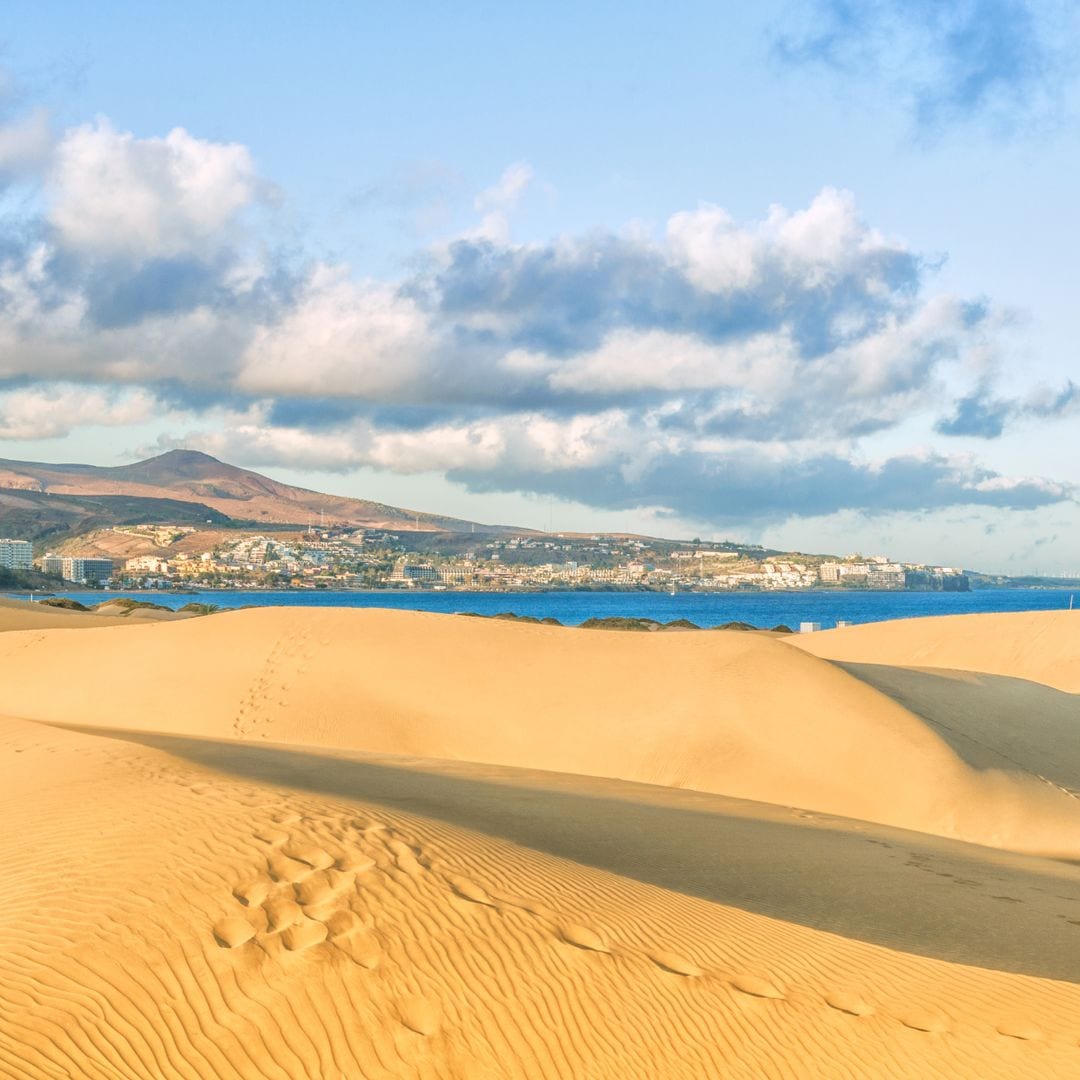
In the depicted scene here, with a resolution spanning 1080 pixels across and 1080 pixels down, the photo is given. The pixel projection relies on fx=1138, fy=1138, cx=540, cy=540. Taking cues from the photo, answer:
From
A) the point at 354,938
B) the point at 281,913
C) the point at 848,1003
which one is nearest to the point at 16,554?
the point at 281,913

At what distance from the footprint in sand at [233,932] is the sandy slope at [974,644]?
32.7 metres

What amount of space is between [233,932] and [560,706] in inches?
605

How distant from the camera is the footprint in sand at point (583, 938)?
280 inches

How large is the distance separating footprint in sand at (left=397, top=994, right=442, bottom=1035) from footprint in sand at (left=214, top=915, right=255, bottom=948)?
1.05m

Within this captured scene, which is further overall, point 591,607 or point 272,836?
point 591,607

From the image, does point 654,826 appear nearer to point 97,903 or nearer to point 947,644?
point 97,903

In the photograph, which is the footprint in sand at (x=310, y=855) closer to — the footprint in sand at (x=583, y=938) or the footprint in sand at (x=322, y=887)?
the footprint in sand at (x=322, y=887)

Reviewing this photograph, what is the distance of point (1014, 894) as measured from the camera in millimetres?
11828

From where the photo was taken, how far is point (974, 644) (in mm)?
40656

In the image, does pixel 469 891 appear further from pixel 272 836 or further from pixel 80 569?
pixel 80 569

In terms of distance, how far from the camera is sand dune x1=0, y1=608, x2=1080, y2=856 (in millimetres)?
18578

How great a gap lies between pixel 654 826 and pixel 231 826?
628 centimetres

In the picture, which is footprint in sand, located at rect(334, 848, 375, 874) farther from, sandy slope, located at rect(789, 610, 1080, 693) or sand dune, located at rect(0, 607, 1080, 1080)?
sandy slope, located at rect(789, 610, 1080, 693)

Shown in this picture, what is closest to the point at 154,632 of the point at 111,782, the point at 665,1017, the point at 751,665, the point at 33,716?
the point at 33,716
